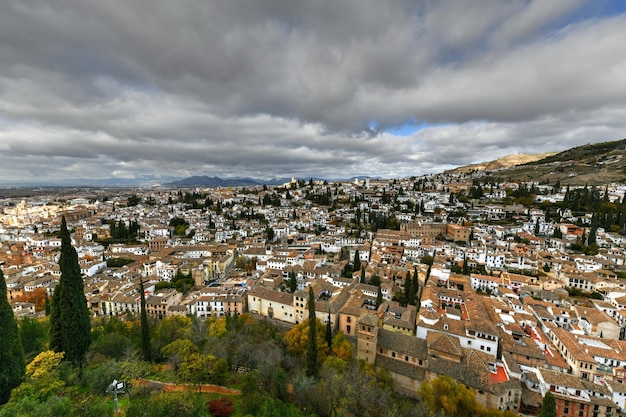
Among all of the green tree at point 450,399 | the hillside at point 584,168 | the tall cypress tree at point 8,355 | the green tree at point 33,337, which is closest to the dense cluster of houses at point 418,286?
the green tree at point 450,399

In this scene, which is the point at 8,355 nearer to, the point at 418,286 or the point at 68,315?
the point at 68,315

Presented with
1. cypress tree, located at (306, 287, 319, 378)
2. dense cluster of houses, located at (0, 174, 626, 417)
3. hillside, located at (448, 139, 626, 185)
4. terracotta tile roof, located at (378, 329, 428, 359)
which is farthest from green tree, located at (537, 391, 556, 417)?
hillside, located at (448, 139, 626, 185)

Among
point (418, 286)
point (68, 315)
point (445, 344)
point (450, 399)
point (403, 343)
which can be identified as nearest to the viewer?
point (450, 399)

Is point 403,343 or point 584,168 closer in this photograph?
point 403,343

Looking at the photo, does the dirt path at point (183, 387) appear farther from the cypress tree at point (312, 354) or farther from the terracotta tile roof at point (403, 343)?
the terracotta tile roof at point (403, 343)

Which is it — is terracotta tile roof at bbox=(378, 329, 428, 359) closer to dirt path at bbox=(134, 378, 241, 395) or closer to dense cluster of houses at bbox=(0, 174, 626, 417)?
dense cluster of houses at bbox=(0, 174, 626, 417)

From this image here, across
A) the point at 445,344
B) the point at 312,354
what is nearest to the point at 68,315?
the point at 312,354

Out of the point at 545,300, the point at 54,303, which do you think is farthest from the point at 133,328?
the point at 545,300
